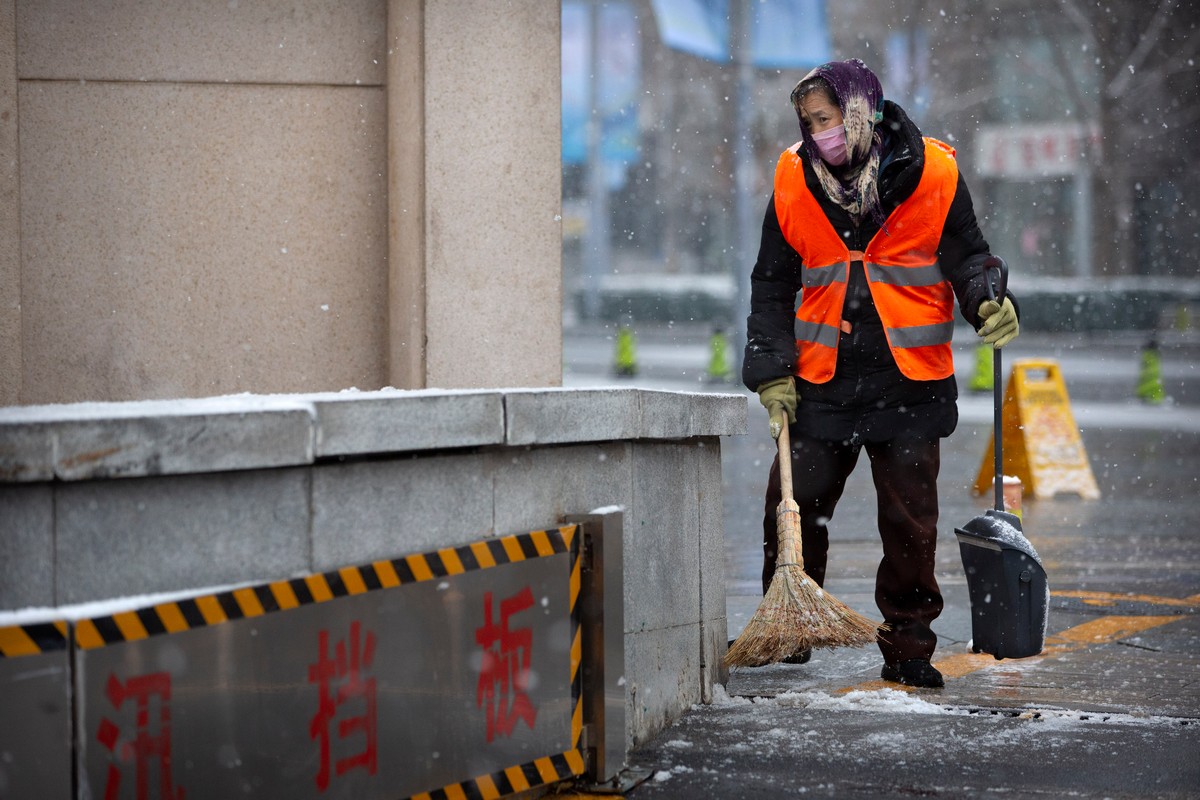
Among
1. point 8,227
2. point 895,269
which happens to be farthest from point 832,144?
point 8,227

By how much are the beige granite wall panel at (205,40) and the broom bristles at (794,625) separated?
270cm

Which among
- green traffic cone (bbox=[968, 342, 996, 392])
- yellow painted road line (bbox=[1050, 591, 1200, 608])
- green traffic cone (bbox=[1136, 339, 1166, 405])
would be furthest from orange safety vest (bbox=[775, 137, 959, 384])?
green traffic cone (bbox=[968, 342, 996, 392])

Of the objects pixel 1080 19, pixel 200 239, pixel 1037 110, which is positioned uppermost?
pixel 1080 19

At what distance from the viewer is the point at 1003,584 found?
5145 mm

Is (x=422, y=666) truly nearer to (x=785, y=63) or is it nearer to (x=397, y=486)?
(x=397, y=486)

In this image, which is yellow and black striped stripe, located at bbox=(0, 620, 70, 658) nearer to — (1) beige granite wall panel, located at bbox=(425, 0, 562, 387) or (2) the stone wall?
(2) the stone wall

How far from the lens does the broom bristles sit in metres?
4.79

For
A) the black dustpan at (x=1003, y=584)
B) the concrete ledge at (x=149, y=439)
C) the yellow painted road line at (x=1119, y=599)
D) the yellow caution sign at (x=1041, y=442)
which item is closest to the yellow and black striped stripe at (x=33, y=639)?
the concrete ledge at (x=149, y=439)

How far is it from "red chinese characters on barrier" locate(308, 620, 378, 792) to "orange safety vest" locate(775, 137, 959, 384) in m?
2.32

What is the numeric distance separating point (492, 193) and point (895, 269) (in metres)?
1.76

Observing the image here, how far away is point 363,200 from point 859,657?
103 inches

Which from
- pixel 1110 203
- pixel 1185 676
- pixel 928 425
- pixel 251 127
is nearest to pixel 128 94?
pixel 251 127

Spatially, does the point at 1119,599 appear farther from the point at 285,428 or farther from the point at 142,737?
the point at 142,737

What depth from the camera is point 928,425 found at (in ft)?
17.1
